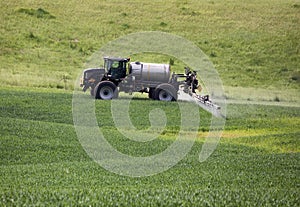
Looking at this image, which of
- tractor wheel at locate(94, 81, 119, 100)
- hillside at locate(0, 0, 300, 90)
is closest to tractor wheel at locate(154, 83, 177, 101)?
tractor wheel at locate(94, 81, 119, 100)

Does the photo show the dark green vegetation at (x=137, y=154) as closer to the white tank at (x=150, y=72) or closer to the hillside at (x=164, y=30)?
the white tank at (x=150, y=72)

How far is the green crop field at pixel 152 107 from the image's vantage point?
18.2 m

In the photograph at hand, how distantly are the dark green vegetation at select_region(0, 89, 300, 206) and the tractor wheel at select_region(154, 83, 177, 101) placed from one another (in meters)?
5.73

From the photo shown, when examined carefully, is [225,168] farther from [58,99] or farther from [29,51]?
[29,51]

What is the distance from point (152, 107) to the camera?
136 feet

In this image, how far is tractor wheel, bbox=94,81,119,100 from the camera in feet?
147

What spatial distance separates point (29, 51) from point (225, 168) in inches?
1831

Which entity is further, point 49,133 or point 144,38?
point 144,38

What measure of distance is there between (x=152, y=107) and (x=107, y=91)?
454cm

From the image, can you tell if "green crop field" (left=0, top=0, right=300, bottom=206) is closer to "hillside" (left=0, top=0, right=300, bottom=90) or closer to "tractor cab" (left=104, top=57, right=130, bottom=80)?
"hillside" (left=0, top=0, right=300, bottom=90)

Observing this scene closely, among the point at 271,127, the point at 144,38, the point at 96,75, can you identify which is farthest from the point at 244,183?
the point at 144,38

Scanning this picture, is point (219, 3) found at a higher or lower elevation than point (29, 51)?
higher

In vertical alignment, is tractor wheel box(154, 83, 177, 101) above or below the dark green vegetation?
above

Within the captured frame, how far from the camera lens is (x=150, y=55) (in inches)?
2827
